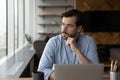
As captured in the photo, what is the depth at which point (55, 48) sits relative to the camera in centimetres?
243

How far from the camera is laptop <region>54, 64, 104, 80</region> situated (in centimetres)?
172

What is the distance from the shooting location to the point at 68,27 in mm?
2338

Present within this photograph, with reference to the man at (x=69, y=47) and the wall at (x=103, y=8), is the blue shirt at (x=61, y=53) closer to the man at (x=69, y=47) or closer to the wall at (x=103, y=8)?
the man at (x=69, y=47)

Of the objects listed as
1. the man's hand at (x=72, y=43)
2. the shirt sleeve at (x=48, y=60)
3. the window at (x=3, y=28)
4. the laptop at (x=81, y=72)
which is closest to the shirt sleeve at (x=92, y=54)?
the man's hand at (x=72, y=43)

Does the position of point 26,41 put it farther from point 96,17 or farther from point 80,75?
point 80,75

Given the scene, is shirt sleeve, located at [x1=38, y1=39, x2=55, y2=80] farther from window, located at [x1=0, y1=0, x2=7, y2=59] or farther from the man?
window, located at [x1=0, y1=0, x2=7, y2=59]

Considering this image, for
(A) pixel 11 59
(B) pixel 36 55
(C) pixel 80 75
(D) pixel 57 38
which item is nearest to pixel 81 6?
(B) pixel 36 55

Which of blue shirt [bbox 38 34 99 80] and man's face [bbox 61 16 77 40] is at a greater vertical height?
man's face [bbox 61 16 77 40]

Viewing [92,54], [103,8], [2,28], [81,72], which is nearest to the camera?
[81,72]

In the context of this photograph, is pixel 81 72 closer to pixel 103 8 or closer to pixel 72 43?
pixel 72 43

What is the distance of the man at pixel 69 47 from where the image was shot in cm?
235

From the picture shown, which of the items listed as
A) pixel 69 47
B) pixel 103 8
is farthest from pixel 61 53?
pixel 103 8

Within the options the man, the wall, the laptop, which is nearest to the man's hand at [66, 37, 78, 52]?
the man

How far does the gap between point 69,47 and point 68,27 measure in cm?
20
